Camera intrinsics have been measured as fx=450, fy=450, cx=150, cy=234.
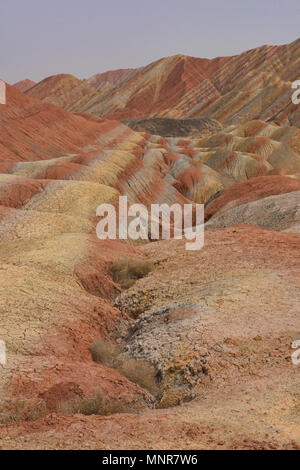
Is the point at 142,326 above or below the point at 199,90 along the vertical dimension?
below

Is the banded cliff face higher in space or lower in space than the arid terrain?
higher

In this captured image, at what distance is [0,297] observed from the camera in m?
11.0

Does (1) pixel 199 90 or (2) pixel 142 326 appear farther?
(1) pixel 199 90

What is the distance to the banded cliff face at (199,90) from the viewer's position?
347 ft

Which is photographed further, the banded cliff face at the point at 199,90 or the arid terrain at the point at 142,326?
the banded cliff face at the point at 199,90

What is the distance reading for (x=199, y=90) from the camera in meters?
131

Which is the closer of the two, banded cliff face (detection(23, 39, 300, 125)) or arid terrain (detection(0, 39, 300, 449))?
arid terrain (detection(0, 39, 300, 449))

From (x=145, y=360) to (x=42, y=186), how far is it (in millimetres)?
15808

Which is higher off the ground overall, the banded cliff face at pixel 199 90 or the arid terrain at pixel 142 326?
the banded cliff face at pixel 199 90

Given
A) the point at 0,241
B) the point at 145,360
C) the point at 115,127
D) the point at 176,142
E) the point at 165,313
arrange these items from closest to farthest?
the point at 145,360 < the point at 165,313 < the point at 0,241 < the point at 115,127 < the point at 176,142

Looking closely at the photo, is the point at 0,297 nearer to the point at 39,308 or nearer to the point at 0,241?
the point at 39,308

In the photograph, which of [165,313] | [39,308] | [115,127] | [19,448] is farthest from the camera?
[115,127]

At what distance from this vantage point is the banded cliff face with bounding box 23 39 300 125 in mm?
105750

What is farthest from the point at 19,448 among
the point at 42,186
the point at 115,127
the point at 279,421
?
the point at 115,127
